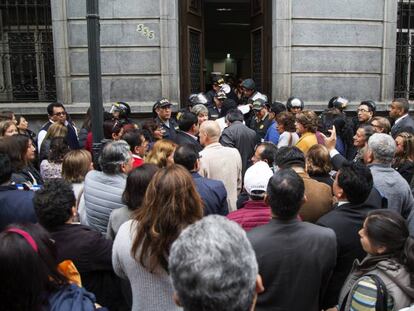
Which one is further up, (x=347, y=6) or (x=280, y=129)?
(x=347, y=6)

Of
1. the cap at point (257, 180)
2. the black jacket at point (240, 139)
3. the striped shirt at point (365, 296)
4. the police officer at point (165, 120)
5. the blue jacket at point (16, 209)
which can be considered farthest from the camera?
the police officer at point (165, 120)

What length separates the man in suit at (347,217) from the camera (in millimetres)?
3258

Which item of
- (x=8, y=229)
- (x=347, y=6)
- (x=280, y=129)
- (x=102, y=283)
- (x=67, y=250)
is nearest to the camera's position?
(x=8, y=229)

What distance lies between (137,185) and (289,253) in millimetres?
1169

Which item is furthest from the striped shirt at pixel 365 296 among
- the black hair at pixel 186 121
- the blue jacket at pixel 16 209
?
the black hair at pixel 186 121

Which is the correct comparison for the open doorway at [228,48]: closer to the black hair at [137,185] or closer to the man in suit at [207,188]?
the man in suit at [207,188]

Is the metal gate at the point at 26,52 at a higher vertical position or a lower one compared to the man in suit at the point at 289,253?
higher

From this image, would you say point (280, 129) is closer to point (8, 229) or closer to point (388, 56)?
point (388, 56)

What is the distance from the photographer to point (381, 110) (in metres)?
9.97

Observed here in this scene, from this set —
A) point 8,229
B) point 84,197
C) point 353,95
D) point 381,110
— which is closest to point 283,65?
point 353,95

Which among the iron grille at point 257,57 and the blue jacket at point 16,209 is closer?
the blue jacket at point 16,209

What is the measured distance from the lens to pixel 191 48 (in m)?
10.4

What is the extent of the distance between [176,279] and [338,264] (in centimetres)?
203

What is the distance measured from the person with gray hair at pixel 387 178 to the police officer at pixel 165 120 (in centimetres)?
346
